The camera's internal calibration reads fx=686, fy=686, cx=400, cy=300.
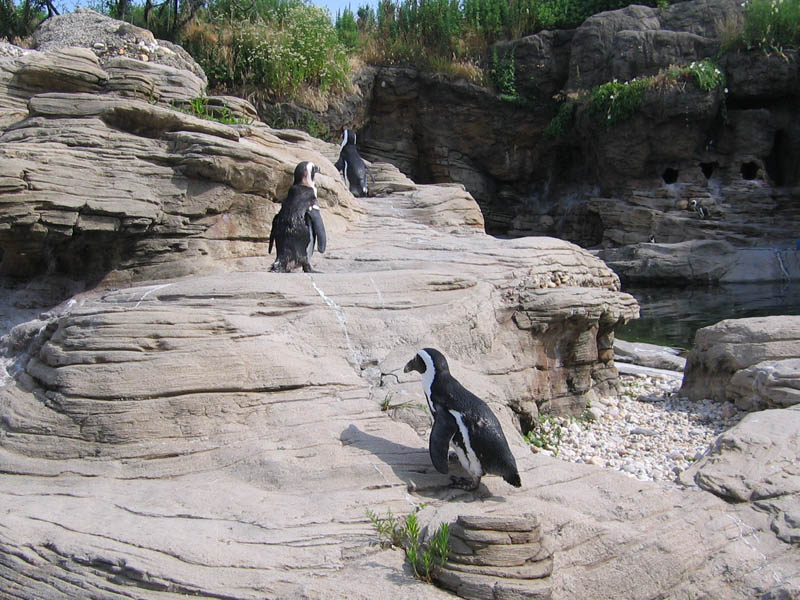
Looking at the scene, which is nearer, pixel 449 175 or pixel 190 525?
pixel 190 525

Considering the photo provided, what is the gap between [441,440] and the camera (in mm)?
3582

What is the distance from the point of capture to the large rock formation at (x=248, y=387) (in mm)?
2912

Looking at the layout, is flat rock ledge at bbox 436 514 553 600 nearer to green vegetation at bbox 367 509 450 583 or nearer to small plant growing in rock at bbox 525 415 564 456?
green vegetation at bbox 367 509 450 583

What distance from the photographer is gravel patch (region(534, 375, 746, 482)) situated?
5145 mm

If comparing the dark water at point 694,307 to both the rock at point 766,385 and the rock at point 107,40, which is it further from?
the rock at point 107,40

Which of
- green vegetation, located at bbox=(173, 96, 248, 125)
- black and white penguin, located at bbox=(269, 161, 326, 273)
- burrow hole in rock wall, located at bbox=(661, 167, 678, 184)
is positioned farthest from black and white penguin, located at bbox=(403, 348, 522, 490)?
burrow hole in rock wall, located at bbox=(661, 167, 678, 184)

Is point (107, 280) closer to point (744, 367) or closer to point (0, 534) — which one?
point (0, 534)

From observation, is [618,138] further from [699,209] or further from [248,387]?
[248,387]

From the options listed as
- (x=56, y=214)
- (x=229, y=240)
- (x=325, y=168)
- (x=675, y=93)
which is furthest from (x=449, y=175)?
(x=56, y=214)

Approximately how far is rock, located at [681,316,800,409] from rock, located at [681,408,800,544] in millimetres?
1087

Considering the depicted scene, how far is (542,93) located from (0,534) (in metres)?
18.4

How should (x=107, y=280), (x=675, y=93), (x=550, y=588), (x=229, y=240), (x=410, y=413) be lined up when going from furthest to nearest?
1. (x=675, y=93)
2. (x=229, y=240)
3. (x=107, y=280)
4. (x=410, y=413)
5. (x=550, y=588)

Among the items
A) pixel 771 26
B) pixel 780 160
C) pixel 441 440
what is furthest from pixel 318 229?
pixel 780 160

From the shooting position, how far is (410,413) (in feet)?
14.0
